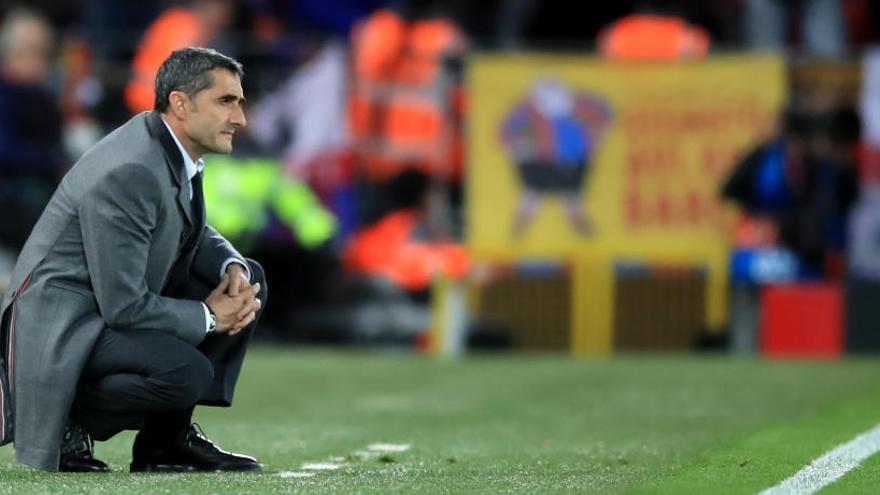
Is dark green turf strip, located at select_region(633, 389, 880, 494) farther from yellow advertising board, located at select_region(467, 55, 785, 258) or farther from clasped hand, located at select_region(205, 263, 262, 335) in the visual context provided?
yellow advertising board, located at select_region(467, 55, 785, 258)

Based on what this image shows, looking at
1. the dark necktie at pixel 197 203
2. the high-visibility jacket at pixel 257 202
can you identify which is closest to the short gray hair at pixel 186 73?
the dark necktie at pixel 197 203

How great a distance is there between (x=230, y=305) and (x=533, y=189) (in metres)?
8.82

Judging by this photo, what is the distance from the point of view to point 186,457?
24.3 feet

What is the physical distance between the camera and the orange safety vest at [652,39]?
17.5 metres

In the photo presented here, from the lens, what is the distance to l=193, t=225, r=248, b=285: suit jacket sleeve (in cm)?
737

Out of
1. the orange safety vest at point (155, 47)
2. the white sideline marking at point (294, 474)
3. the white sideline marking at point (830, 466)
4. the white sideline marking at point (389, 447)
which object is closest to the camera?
A: the white sideline marking at point (830, 466)

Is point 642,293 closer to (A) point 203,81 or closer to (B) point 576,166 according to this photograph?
(B) point 576,166

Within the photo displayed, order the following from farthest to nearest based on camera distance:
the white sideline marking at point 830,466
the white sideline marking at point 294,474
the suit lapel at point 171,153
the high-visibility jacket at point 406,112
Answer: the high-visibility jacket at point 406,112, the white sideline marking at point 294,474, the suit lapel at point 171,153, the white sideline marking at point 830,466

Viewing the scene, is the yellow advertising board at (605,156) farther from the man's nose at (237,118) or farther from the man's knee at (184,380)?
the man's knee at (184,380)

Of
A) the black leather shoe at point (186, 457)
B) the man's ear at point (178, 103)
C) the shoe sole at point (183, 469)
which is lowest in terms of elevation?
the shoe sole at point (183, 469)

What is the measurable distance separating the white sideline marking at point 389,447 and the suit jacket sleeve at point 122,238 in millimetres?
1859

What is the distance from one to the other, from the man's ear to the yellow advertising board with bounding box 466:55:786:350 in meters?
8.81

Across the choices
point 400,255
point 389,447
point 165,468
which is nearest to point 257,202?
point 400,255

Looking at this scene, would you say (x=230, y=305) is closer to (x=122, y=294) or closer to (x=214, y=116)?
(x=122, y=294)
